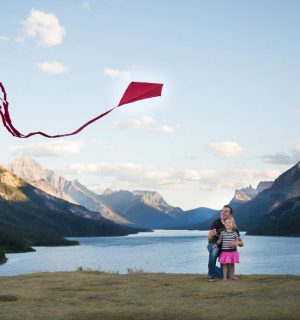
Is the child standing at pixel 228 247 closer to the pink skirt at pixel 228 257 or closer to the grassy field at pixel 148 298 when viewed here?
the pink skirt at pixel 228 257

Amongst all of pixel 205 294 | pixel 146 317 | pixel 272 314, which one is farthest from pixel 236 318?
pixel 205 294

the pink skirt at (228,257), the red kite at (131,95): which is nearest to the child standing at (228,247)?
the pink skirt at (228,257)

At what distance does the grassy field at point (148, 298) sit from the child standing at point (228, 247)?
83 centimetres

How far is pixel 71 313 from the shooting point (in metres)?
16.5

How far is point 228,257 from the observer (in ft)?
75.8

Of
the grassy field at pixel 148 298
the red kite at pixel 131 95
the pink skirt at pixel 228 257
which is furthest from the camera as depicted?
the pink skirt at pixel 228 257

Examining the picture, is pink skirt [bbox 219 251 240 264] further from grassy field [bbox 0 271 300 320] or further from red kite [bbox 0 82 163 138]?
red kite [bbox 0 82 163 138]

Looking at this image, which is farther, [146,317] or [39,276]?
[39,276]

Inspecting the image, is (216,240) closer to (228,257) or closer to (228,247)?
(228,247)

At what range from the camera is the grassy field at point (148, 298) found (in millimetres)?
15906

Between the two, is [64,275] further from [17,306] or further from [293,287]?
[293,287]

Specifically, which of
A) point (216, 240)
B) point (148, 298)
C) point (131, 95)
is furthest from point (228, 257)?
point (131, 95)

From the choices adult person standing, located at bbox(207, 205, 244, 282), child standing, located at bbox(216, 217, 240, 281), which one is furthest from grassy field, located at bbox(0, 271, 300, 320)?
child standing, located at bbox(216, 217, 240, 281)

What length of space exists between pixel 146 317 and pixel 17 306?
4.87 metres
